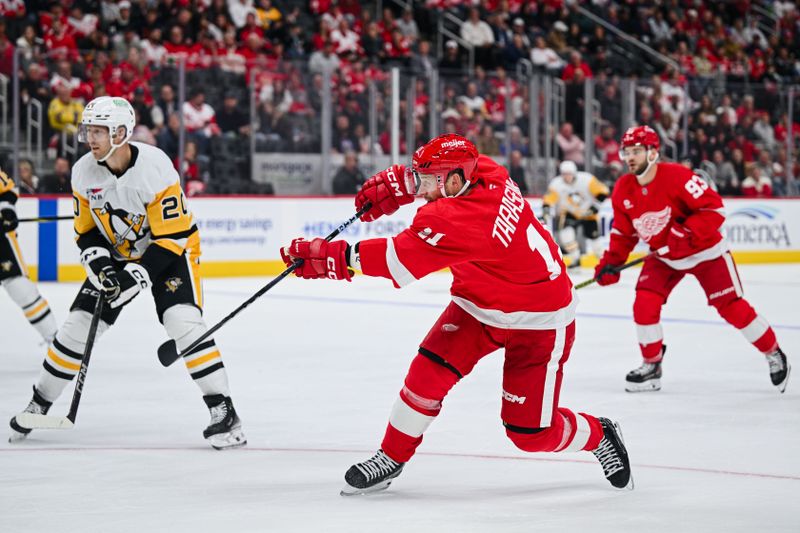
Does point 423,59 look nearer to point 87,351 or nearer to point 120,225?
point 120,225

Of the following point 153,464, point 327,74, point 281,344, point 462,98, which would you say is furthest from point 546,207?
point 153,464

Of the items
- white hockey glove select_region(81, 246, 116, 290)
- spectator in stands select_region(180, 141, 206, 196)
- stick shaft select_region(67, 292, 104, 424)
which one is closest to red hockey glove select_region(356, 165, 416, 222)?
white hockey glove select_region(81, 246, 116, 290)

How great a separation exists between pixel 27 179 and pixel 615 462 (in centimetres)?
881

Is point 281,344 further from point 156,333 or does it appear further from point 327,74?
point 327,74

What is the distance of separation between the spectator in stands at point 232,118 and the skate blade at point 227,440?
804 cm

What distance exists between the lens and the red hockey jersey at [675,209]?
5984mm

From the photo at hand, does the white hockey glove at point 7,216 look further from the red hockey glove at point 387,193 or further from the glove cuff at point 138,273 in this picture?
the red hockey glove at point 387,193

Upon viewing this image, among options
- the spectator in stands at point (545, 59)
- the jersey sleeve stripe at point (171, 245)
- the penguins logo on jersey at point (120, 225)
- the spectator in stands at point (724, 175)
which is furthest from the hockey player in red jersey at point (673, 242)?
the spectator in stands at point (545, 59)

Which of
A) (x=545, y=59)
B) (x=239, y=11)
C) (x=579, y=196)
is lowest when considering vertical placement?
(x=579, y=196)

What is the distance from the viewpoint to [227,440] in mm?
4496

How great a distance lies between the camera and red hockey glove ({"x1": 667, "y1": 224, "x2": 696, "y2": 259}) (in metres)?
5.94

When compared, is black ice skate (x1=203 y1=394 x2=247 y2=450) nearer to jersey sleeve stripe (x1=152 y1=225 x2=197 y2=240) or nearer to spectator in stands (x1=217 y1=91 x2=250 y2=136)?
jersey sleeve stripe (x1=152 y1=225 x2=197 y2=240)

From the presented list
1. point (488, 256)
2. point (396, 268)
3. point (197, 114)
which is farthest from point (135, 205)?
point (197, 114)

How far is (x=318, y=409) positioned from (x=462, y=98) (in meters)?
8.54
